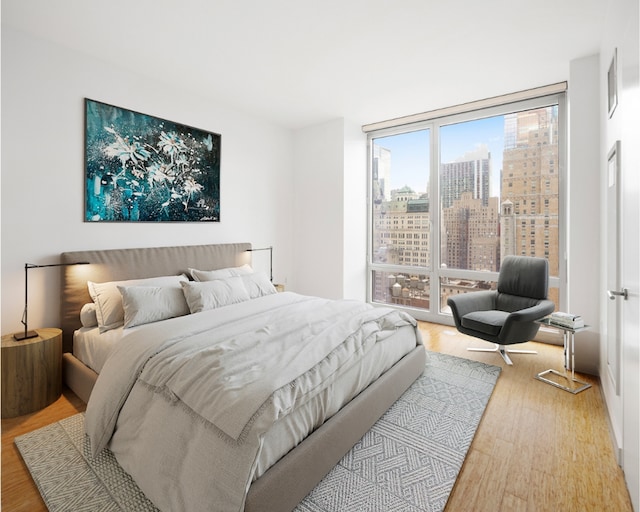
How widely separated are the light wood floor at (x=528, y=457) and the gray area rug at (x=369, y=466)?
0.24 ft

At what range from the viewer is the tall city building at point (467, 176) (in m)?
4.25

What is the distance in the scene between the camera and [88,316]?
281 cm

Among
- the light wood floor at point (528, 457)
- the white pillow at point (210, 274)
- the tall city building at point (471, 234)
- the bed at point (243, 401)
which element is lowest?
the light wood floor at point (528, 457)

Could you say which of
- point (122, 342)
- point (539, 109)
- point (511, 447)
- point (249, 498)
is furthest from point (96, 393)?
point (539, 109)

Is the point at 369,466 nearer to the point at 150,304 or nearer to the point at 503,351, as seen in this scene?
the point at 150,304

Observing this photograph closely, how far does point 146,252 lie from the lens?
342 cm

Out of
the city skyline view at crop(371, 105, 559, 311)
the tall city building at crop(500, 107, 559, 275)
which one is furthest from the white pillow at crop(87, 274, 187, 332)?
the tall city building at crop(500, 107, 559, 275)

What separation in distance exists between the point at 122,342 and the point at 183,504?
121 cm

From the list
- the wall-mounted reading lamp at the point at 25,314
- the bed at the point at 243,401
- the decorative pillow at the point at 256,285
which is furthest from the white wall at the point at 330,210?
the wall-mounted reading lamp at the point at 25,314

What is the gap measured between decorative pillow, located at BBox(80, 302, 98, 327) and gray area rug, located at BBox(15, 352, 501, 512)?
74cm

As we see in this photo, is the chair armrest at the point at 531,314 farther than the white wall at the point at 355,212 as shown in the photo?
No

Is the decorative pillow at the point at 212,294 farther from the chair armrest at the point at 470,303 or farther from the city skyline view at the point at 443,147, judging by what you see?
the city skyline view at the point at 443,147

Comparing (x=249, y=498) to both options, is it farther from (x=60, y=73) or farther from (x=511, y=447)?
(x=60, y=73)

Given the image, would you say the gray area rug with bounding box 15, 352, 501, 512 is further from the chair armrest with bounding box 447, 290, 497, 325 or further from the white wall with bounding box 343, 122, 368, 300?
the white wall with bounding box 343, 122, 368, 300
